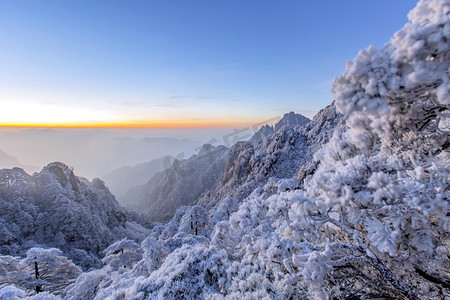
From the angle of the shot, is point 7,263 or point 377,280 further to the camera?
point 7,263

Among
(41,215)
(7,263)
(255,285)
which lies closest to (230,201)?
(7,263)

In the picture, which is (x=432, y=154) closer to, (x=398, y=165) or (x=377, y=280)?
(x=398, y=165)

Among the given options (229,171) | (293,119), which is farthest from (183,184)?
(293,119)

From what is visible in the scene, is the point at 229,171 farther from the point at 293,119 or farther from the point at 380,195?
the point at 380,195

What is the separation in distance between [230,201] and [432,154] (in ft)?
72.9

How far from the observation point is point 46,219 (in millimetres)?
29859

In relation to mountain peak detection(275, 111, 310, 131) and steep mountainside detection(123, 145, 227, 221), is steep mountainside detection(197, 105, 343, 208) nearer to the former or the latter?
steep mountainside detection(123, 145, 227, 221)

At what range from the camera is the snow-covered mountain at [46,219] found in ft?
84.5

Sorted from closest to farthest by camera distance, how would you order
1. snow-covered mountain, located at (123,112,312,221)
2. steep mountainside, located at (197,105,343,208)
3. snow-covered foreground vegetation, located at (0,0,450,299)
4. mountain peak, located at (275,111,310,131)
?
snow-covered foreground vegetation, located at (0,0,450,299) → steep mountainside, located at (197,105,343,208) → snow-covered mountain, located at (123,112,312,221) → mountain peak, located at (275,111,310,131)

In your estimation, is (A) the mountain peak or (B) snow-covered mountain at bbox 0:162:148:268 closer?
(B) snow-covered mountain at bbox 0:162:148:268

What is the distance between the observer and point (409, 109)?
3.24 metres

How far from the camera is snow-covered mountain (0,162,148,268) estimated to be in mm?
25750

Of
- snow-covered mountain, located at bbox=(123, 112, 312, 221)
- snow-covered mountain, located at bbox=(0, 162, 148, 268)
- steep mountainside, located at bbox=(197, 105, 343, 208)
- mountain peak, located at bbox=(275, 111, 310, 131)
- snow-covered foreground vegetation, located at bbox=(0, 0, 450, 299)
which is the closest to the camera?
snow-covered foreground vegetation, located at bbox=(0, 0, 450, 299)

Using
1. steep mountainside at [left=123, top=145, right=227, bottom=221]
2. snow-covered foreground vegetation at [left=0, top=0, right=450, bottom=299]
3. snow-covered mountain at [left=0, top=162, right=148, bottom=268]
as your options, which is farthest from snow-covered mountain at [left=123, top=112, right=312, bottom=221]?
snow-covered foreground vegetation at [left=0, top=0, right=450, bottom=299]
